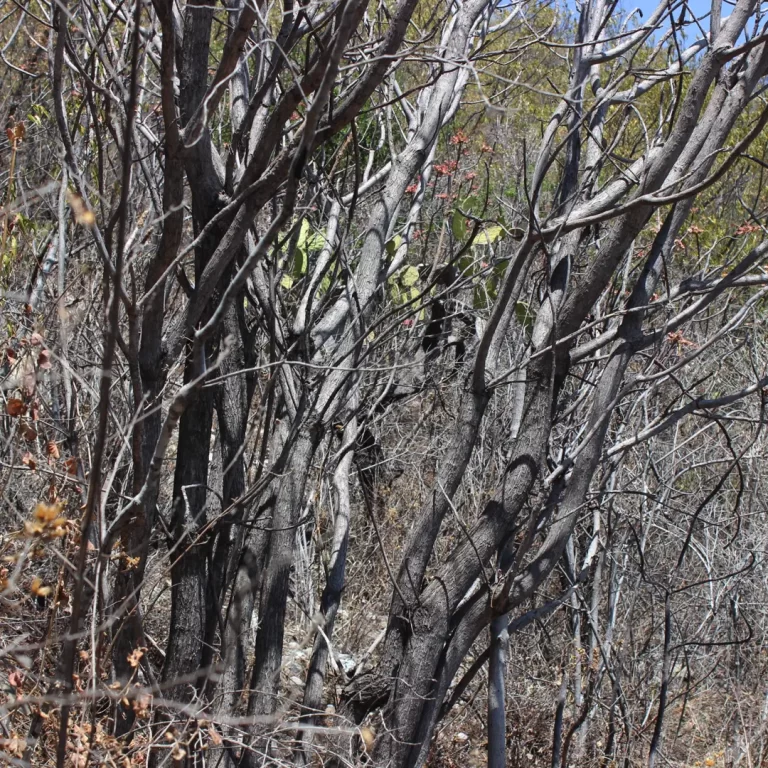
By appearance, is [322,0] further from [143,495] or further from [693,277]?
[693,277]

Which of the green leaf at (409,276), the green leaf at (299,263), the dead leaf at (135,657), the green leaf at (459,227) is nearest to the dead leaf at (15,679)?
the dead leaf at (135,657)

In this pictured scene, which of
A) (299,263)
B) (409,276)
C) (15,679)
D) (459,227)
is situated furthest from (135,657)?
(459,227)

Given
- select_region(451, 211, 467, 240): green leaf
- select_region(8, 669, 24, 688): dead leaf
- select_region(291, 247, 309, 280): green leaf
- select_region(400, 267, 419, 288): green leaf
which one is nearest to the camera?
select_region(8, 669, 24, 688): dead leaf

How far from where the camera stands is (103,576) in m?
2.44

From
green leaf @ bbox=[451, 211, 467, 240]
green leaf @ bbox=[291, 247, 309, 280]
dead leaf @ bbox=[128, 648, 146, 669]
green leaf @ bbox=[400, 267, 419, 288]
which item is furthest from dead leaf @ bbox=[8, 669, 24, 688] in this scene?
green leaf @ bbox=[451, 211, 467, 240]

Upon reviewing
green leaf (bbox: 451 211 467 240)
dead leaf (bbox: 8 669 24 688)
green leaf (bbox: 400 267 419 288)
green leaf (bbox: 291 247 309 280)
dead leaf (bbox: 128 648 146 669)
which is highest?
green leaf (bbox: 451 211 467 240)

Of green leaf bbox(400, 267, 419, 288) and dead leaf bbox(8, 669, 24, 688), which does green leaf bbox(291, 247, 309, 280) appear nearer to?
green leaf bbox(400, 267, 419, 288)

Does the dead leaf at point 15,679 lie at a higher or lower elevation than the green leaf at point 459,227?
lower

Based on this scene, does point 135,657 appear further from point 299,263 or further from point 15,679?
point 299,263

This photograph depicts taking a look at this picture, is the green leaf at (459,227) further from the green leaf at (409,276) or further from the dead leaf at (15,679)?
the dead leaf at (15,679)

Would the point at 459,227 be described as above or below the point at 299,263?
above

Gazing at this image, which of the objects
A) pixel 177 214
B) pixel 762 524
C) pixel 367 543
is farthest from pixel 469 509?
pixel 177 214

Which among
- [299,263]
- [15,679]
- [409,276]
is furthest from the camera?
[409,276]

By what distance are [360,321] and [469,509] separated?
6.64 feet
